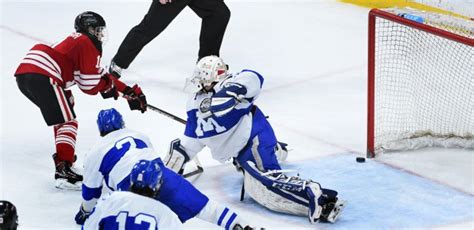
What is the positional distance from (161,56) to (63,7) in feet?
4.47

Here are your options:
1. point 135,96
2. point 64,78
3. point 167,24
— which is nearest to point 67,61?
point 64,78

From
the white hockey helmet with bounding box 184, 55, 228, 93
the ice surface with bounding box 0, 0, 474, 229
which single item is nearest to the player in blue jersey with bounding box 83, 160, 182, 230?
the ice surface with bounding box 0, 0, 474, 229

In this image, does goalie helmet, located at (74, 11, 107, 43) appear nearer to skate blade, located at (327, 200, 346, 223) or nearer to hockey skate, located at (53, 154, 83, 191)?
hockey skate, located at (53, 154, 83, 191)

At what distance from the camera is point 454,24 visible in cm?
527

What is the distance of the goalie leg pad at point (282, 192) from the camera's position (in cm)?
471

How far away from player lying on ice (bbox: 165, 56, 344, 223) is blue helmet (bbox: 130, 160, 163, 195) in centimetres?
106

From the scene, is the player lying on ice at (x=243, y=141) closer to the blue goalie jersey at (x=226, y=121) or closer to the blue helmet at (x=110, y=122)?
the blue goalie jersey at (x=226, y=121)

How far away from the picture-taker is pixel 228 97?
482 centimetres

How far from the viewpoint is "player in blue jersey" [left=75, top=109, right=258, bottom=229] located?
4238mm

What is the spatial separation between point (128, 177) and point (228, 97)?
0.68 m

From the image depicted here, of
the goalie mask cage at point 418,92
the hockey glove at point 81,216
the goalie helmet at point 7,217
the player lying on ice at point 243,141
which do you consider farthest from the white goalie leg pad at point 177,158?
the goalie helmet at point 7,217

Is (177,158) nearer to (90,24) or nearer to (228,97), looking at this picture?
(228,97)

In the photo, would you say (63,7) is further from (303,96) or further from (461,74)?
(461,74)

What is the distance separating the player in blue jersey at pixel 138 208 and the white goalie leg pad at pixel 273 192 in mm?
1040
